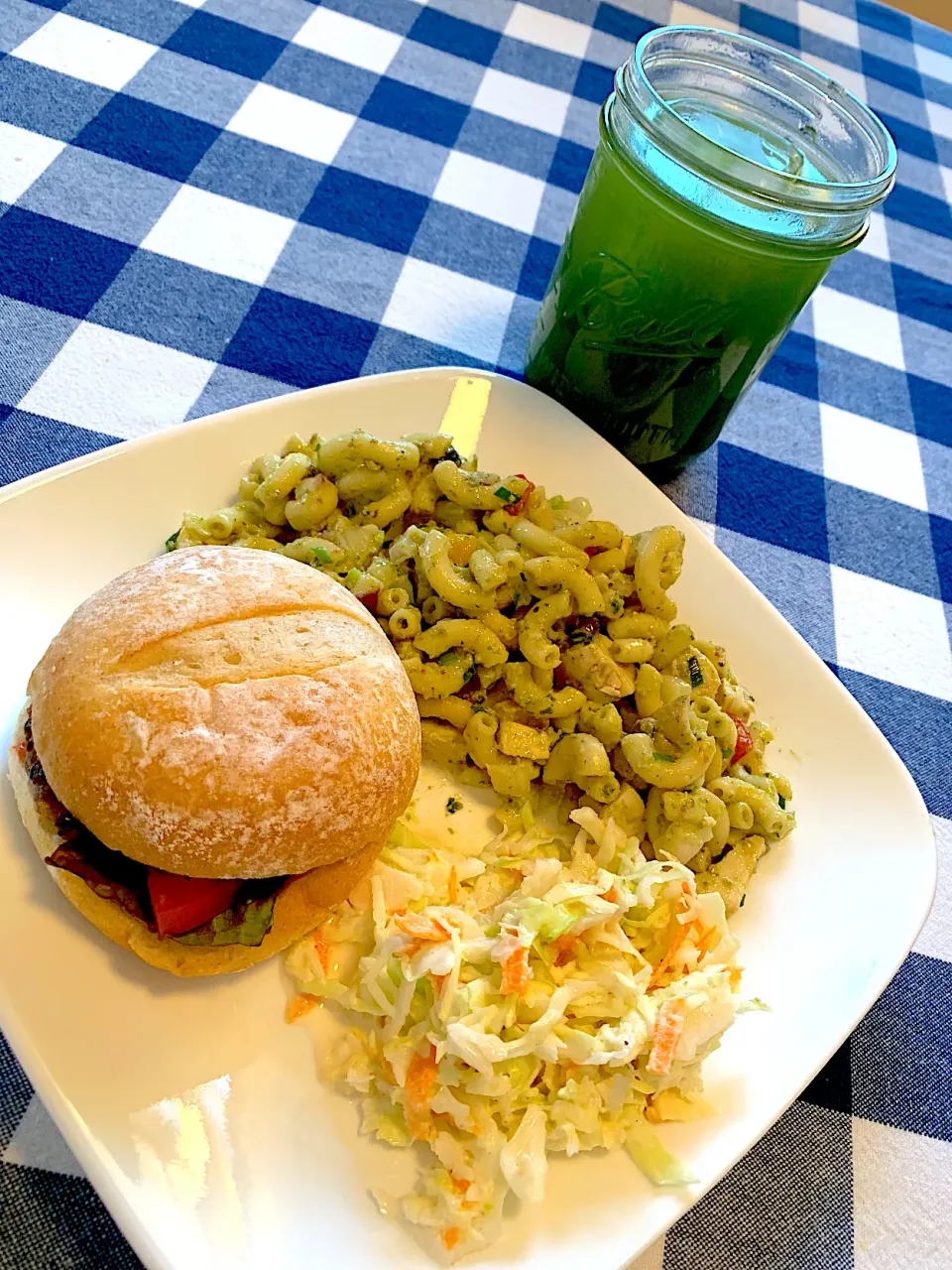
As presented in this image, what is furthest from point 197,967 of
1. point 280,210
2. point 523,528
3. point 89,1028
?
point 280,210

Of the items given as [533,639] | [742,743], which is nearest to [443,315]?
[533,639]

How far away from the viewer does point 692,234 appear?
1.55 metres

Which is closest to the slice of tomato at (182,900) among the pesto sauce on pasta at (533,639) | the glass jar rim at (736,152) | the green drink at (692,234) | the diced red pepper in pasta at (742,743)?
the pesto sauce on pasta at (533,639)

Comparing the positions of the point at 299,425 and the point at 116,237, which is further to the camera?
the point at 116,237

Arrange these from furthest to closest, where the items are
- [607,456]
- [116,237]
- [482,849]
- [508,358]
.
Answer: [508,358]
[116,237]
[607,456]
[482,849]

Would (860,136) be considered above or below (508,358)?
above

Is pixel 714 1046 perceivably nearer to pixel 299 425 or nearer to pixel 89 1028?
pixel 89 1028

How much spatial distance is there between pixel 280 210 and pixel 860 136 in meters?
1.30

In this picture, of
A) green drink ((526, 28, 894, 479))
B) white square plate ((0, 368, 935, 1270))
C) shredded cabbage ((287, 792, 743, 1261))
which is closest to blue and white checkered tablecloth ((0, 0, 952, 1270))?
white square plate ((0, 368, 935, 1270))

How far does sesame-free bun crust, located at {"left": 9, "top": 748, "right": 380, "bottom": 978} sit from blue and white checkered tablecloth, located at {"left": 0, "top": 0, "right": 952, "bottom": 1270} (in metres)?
0.21

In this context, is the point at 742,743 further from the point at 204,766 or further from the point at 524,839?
the point at 204,766

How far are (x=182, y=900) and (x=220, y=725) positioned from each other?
0.75 feet

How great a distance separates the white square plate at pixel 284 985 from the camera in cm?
105

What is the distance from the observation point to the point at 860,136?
5.50 ft
